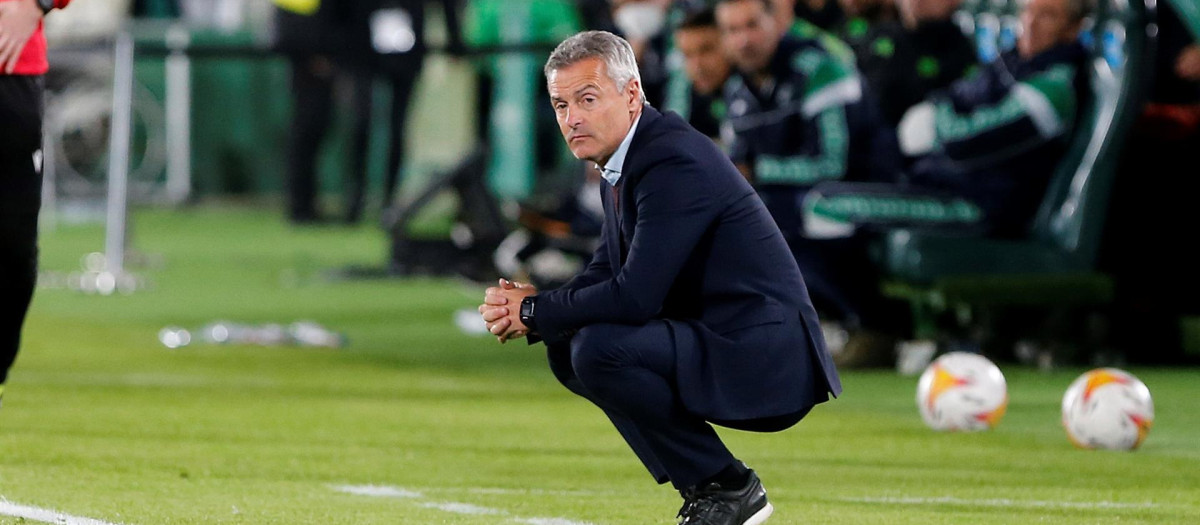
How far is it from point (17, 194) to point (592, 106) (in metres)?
1.91

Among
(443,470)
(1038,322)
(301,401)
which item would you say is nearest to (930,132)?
(1038,322)

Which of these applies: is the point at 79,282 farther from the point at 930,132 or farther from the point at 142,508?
the point at 142,508

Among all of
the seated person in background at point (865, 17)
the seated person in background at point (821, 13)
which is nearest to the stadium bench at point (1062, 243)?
the seated person in background at point (865, 17)

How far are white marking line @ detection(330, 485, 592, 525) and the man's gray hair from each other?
3.71ft

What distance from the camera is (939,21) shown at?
9.90 metres

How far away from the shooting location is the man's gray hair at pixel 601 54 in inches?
181

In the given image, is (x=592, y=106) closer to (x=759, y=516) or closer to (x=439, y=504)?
(x=759, y=516)

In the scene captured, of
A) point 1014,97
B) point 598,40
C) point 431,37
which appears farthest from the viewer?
point 431,37

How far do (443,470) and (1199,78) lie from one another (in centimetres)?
458

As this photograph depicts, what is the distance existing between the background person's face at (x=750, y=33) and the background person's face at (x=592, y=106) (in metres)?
4.52

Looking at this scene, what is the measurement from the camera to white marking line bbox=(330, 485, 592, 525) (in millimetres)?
5141

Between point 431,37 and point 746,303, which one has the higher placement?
point 746,303

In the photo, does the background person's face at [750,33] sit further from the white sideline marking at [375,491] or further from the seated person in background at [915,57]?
the white sideline marking at [375,491]

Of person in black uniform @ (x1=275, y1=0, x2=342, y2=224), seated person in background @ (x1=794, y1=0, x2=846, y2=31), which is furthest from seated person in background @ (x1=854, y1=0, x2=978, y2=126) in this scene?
person in black uniform @ (x1=275, y1=0, x2=342, y2=224)
